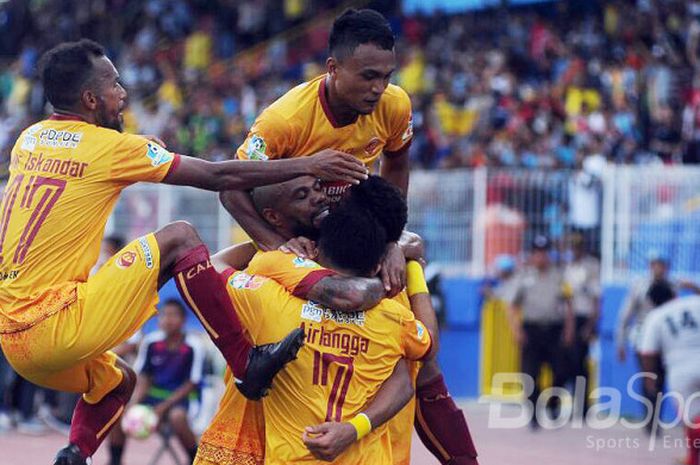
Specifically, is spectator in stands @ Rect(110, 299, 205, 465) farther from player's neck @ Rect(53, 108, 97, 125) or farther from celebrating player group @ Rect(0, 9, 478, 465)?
player's neck @ Rect(53, 108, 97, 125)

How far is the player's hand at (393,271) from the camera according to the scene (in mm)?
6700

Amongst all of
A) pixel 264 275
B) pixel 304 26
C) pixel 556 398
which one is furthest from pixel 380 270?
pixel 304 26

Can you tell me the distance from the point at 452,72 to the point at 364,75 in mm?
15541

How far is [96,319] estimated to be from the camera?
21.6ft

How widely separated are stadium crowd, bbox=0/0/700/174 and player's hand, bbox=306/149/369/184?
11363 mm

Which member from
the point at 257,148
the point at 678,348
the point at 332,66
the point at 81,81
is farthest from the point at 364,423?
the point at 678,348

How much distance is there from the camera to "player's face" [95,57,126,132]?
6.84 m

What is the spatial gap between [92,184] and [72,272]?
0.42m

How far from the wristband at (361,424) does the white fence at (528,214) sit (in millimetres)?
10428

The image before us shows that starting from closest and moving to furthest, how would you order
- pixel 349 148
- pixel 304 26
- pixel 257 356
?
pixel 257 356 → pixel 349 148 → pixel 304 26

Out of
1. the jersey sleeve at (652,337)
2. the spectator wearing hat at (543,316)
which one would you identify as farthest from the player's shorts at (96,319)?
the spectator wearing hat at (543,316)

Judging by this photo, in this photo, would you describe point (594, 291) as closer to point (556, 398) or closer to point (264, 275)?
point (556, 398)

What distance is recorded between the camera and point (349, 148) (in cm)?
730

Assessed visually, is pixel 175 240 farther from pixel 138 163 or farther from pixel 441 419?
pixel 441 419
